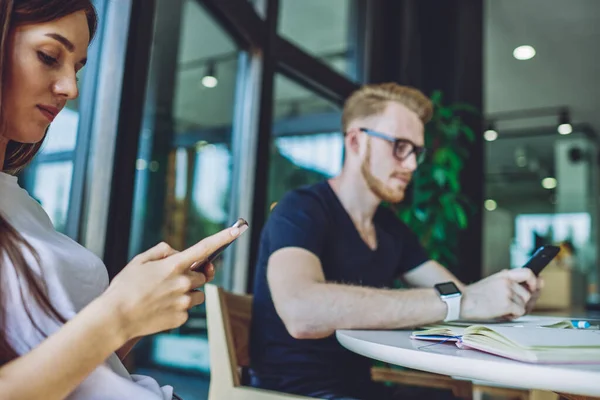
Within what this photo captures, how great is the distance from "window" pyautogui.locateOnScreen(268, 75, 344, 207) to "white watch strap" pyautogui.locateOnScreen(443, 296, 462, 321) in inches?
81.1

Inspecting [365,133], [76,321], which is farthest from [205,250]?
[365,133]

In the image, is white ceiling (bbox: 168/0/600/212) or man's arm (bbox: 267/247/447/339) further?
white ceiling (bbox: 168/0/600/212)

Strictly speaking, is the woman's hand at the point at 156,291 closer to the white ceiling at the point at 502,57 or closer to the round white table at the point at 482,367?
the round white table at the point at 482,367

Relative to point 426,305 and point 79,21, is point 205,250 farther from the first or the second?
point 426,305

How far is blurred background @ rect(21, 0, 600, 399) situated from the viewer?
1.89 metres

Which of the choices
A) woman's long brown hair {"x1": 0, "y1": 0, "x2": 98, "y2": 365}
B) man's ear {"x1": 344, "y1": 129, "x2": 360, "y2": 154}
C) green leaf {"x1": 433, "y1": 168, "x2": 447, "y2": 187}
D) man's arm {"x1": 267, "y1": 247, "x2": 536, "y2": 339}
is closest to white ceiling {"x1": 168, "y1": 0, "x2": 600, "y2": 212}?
green leaf {"x1": 433, "y1": 168, "x2": 447, "y2": 187}

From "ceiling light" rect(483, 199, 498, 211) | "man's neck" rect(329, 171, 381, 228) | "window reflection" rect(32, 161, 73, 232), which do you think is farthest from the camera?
"ceiling light" rect(483, 199, 498, 211)

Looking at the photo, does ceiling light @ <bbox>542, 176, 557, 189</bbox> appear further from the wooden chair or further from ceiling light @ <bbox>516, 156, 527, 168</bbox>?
the wooden chair

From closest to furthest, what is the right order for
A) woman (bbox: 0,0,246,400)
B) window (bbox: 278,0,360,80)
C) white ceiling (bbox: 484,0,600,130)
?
woman (bbox: 0,0,246,400) < window (bbox: 278,0,360,80) < white ceiling (bbox: 484,0,600,130)

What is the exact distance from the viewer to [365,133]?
1.96 metres

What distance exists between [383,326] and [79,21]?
0.91m

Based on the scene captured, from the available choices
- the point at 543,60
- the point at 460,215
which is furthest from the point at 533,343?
the point at 543,60

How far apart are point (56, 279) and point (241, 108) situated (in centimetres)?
233

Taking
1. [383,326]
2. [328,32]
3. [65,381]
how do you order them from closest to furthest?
[65,381] → [383,326] → [328,32]
